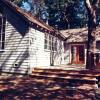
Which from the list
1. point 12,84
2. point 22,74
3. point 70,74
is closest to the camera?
point 12,84

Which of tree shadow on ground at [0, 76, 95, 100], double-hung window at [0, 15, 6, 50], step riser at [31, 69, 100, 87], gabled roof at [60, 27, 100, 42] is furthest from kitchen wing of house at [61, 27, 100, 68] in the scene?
tree shadow on ground at [0, 76, 95, 100]

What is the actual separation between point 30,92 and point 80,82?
13.0ft

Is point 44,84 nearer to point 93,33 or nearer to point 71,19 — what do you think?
point 93,33

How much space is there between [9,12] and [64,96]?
8968mm

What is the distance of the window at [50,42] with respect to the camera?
19013mm

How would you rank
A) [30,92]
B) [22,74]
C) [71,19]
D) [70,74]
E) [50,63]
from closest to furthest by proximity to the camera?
[30,92]
[70,74]
[22,74]
[50,63]
[71,19]

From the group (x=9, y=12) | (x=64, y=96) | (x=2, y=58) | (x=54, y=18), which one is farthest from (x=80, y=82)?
(x=54, y=18)

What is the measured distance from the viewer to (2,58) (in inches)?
658

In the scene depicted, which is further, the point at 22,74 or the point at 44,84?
the point at 22,74

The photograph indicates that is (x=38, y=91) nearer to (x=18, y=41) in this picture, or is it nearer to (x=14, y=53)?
(x=14, y=53)

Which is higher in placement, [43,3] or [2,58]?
[43,3]

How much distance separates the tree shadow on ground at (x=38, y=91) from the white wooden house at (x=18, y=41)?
159 cm

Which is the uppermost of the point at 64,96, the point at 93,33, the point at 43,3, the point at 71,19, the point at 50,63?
the point at 43,3

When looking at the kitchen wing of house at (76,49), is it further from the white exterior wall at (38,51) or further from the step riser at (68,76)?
the step riser at (68,76)
